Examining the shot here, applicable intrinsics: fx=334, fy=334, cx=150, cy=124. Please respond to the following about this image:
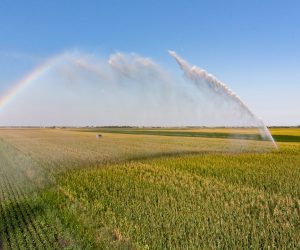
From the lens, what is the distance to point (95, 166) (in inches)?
728

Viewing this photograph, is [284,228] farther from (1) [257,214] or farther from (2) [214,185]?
(2) [214,185]

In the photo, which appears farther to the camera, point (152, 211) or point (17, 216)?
point (17, 216)


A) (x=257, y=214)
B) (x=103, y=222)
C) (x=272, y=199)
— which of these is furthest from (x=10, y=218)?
(x=272, y=199)

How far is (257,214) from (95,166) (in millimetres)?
11624

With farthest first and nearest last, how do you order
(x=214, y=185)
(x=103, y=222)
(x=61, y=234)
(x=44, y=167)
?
(x=44, y=167), (x=214, y=185), (x=103, y=222), (x=61, y=234)

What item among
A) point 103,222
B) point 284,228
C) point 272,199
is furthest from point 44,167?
point 284,228

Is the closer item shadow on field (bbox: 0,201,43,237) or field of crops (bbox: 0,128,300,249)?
field of crops (bbox: 0,128,300,249)

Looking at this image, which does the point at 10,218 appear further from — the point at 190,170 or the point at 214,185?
the point at 190,170

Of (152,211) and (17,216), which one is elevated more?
(152,211)

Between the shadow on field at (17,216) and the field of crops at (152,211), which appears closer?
the field of crops at (152,211)

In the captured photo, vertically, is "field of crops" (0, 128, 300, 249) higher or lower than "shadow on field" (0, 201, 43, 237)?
higher

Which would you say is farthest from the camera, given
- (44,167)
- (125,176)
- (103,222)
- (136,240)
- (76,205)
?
(44,167)

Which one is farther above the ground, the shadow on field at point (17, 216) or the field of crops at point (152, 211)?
the field of crops at point (152, 211)

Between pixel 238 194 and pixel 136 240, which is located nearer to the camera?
pixel 136 240
